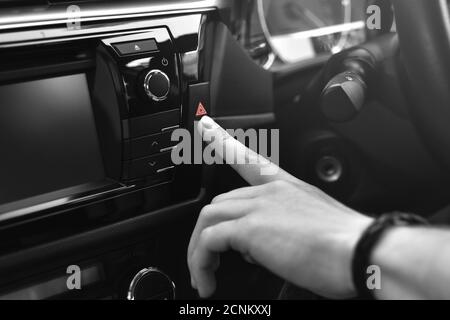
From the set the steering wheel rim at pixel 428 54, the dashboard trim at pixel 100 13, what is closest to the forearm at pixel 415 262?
the steering wheel rim at pixel 428 54

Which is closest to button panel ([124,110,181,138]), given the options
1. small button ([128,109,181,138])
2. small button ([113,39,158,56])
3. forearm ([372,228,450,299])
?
small button ([128,109,181,138])

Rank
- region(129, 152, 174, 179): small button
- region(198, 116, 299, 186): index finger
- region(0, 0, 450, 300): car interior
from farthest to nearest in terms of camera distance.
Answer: region(129, 152, 174, 179): small button → region(0, 0, 450, 300): car interior → region(198, 116, 299, 186): index finger

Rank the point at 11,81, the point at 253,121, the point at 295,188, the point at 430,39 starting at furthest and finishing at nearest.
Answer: the point at 253,121, the point at 430,39, the point at 11,81, the point at 295,188

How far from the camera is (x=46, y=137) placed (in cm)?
95

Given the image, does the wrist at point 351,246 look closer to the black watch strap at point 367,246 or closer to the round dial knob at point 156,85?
the black watch strap at point 367,246

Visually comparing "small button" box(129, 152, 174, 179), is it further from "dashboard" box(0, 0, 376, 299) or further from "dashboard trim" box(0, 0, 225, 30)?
"dashboard trim" box(0, 0, 225, 30)

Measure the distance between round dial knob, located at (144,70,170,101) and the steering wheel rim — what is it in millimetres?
420

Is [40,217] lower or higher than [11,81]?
lower

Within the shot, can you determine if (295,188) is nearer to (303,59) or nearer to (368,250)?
(368,250)

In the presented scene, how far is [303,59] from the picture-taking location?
4.24 ft

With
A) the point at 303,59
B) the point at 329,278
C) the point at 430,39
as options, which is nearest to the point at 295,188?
the point at 329,278

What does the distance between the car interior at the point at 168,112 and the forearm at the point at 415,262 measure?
0.49m

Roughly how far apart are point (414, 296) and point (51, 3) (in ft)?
2.22

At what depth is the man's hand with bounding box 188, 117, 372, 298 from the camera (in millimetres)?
647
